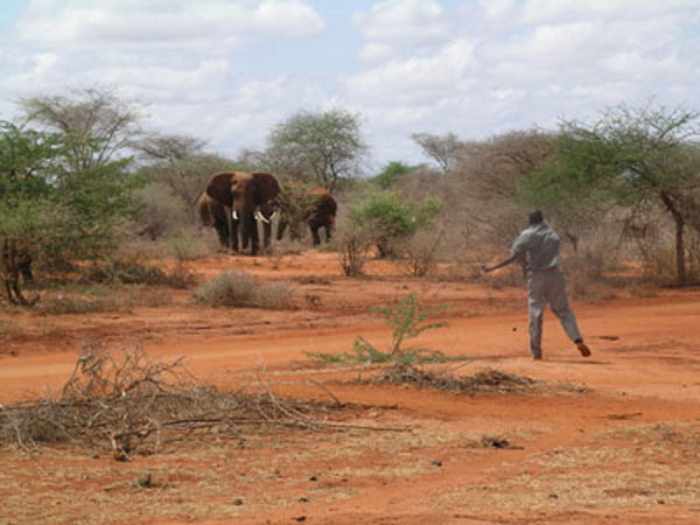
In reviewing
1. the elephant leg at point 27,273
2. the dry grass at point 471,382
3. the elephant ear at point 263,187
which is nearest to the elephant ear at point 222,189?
the elephant ear at point 263,187

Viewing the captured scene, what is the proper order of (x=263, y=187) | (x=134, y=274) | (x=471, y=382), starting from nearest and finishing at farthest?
(x=471, y=382) → (x=134, y=274) → (x=263, y=187)

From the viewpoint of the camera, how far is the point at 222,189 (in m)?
34.5

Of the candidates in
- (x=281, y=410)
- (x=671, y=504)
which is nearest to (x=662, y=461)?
(x=671, y=504)

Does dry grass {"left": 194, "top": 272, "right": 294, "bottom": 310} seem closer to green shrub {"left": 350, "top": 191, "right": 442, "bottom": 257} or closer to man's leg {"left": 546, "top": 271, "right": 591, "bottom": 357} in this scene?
man's leg {"left": 546, "top": 271, "right": 591, "bottom": 357}

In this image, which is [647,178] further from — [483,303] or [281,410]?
[281,410]

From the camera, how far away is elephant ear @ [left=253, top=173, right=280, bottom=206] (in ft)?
111

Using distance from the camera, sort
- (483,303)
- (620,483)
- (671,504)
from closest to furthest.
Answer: (671,504) → (620,483) → (483,303)

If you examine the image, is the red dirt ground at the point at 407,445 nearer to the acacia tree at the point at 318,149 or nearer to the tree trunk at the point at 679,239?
the tree trunk at the point at 679,239

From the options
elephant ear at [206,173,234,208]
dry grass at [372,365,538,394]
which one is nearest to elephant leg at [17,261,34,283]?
dry grass at [372,365,538,394]

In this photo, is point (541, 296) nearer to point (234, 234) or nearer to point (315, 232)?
point (234, 234)

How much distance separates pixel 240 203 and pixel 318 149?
1679cm

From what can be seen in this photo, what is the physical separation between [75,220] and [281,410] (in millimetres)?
11337

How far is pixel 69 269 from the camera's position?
20.3m

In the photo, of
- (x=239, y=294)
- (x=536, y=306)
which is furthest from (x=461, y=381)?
(x=239, y=294)
